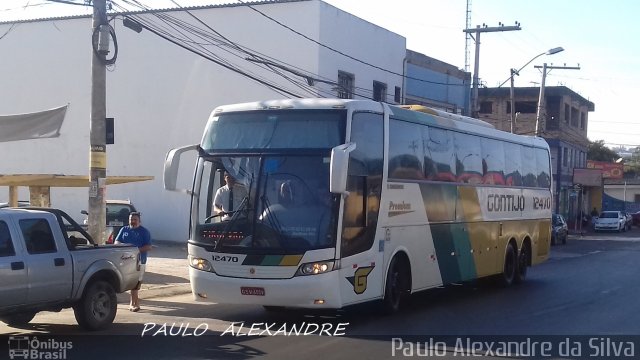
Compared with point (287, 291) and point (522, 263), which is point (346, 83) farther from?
point (287, 291)

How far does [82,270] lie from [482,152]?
9531 mm

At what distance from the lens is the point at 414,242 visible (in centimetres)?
1427

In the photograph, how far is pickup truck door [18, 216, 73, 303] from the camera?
34.2ft

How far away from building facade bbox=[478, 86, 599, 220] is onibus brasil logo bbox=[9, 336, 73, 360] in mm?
53568

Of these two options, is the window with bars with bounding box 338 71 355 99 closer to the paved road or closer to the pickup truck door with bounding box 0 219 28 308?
the paved road

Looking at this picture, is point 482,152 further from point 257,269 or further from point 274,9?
point 274,9

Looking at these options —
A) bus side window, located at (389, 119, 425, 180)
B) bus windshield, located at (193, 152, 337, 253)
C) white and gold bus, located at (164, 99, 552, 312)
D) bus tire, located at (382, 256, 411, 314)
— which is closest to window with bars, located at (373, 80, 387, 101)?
white and gold bus, located at (164, 99, 552, 312)

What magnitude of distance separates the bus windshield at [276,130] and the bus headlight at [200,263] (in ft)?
5.62

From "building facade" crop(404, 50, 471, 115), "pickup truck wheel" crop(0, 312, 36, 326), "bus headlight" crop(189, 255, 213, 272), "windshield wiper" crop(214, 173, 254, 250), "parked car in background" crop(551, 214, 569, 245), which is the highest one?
"building facade" crop(404, 50, 471, 115)

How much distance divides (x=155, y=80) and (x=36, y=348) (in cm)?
2175

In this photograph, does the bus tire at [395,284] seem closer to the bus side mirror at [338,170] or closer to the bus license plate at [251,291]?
the bus license plate at [251,291]

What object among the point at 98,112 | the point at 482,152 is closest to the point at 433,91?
the point at 482,152

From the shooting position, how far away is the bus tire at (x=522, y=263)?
20.0 m

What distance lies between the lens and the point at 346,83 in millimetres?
30766
